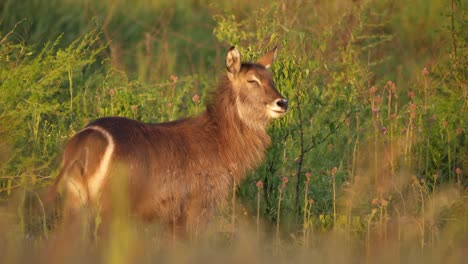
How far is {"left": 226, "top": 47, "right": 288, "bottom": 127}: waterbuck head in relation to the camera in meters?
7.11

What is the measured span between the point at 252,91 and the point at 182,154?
83cm

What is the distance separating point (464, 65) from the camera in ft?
29.9

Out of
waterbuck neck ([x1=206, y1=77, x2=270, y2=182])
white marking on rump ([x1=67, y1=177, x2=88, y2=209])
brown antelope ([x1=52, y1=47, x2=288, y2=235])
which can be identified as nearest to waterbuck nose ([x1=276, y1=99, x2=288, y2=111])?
brown antelope ([x1=52, y1=47, x2=288, y2=235])

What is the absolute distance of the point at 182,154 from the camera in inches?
262

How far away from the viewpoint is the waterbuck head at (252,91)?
7.11m

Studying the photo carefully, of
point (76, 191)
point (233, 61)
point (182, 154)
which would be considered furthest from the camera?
point (233, 61)

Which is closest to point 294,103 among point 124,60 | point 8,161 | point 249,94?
point 249,94

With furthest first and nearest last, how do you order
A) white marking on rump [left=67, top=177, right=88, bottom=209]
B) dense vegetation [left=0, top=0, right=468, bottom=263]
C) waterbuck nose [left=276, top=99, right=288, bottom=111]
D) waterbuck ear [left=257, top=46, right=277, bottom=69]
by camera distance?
waterbuck ear [left=257, top=46, right=277, bottom=69]
waterbuck nose [left=276, top=99, right=288, bottom=111]
white marking on rump [left=67, top=177, right=88, bottom=209]
dense vegetation [left=0, top=0, right=468, bottom=263]

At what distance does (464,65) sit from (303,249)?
4202 mm

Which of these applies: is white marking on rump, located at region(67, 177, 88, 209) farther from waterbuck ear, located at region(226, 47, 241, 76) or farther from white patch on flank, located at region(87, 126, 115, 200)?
waterbuck ear, located at region(226, 47, 241, 76)

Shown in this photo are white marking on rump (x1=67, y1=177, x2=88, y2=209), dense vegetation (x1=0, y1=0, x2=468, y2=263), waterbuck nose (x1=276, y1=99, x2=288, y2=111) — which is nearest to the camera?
dense vegetation (x1=0, y1=0, x2=468, y2=263)

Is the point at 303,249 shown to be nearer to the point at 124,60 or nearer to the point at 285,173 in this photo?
the point at 285,173

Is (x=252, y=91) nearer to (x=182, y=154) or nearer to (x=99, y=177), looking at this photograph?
(x=182, y=154)

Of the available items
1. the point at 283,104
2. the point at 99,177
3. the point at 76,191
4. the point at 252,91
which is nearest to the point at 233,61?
the point at 252,91
